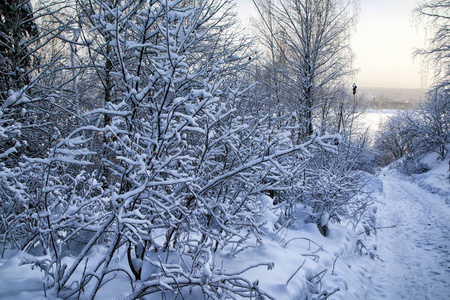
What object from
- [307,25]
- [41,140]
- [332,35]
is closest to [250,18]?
[307,25]

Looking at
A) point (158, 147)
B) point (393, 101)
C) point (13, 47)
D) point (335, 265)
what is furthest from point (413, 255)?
point (393, 101)

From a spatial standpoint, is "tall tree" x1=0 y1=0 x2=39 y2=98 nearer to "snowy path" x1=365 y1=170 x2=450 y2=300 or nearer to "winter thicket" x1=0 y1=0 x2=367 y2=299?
"winter thicket" x1=0 y1=0 x2=367 y2=299

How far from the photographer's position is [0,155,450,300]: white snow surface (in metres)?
1.96

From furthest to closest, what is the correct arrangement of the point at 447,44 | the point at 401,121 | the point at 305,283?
the point at 401,121 < the point at 447,44 < the point at 305,283

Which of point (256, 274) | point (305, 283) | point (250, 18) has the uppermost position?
point (250, 18)

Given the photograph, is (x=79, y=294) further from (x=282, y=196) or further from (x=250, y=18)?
(x=250, y=18)

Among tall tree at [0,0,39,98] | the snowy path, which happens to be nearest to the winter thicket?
tall tree at [0,0,39,98]

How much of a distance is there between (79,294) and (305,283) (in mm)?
2174

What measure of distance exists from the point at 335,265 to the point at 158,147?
10.8 ft

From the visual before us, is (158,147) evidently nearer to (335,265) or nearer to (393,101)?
(335,265)

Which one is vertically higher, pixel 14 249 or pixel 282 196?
pixel 14 249

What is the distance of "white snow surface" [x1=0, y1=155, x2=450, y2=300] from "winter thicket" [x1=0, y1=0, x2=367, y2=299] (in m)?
0.16

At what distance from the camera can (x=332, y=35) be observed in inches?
355

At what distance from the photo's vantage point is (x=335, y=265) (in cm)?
365
